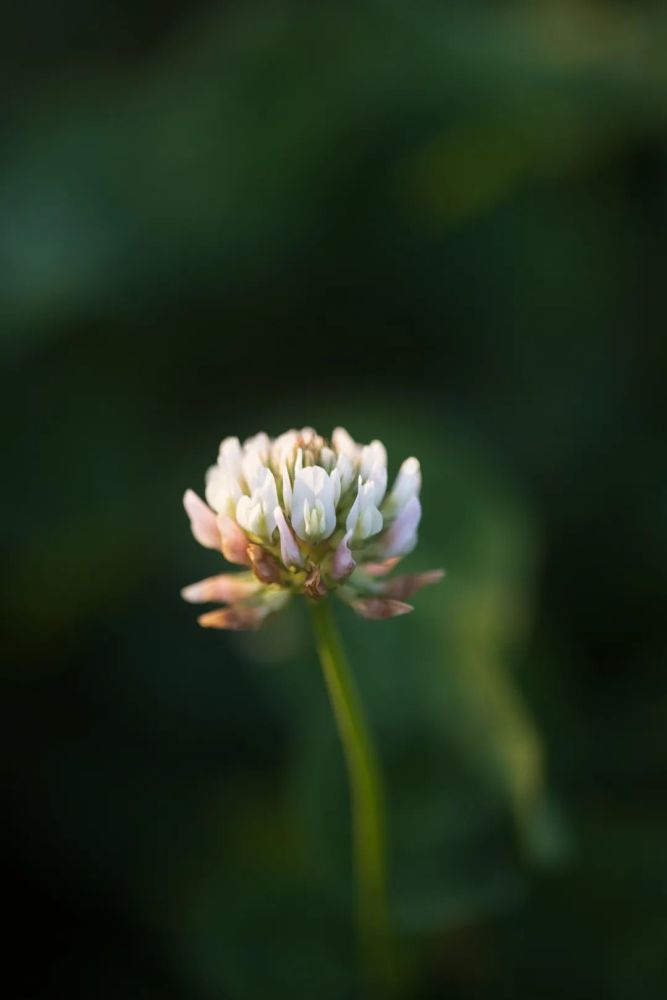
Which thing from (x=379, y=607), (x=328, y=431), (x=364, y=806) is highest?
(x=328, y=431)

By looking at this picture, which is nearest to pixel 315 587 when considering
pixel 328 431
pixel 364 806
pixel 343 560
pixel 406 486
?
pixel 343 560

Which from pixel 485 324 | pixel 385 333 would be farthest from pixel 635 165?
pixel 385 333

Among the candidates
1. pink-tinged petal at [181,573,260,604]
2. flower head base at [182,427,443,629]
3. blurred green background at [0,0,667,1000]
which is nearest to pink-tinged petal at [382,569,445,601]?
flower head base at [182,427,443,629]

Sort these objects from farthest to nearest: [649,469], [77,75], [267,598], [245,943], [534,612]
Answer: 1. [77,75]
2. [649,469]
3. [534,612]
4. [245,943]
5. [267,598]

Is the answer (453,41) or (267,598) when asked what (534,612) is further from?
(453,41)

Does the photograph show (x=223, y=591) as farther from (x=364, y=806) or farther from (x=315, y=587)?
(x=364, y=806)

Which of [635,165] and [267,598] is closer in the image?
[267,598]
